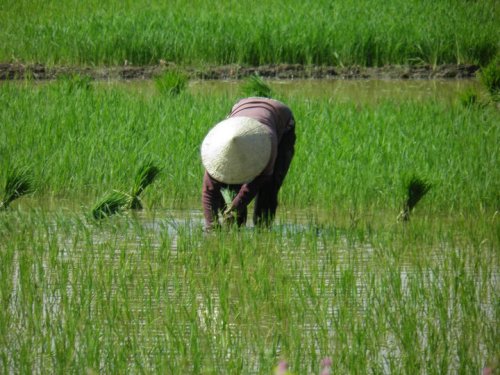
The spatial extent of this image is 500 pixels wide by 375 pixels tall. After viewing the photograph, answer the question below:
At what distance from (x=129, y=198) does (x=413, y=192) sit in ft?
4.93

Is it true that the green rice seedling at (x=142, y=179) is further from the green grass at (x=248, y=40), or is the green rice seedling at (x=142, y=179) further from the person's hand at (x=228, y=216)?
the green grass at (x=248, y=40)

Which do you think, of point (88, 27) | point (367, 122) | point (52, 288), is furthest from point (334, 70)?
point (52, 288)

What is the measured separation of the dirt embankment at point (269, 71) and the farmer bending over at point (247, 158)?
6.10 m

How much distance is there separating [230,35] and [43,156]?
17.8 ft

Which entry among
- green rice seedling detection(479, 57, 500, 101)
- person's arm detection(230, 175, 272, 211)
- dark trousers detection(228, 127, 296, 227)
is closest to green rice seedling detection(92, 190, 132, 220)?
dark trousers detection(228, 127, 296, 227)

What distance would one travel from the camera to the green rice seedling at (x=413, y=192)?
221 inches

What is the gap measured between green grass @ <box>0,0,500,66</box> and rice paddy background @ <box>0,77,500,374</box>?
341 centimetres

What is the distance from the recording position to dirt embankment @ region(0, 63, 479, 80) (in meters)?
11.1

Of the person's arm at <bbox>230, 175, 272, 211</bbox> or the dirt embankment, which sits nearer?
the person's arm at <bbox>230, 175, 272, 211</bbox>

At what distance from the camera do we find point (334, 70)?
11.7 meters

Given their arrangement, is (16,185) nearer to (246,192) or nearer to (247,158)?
(246,192)

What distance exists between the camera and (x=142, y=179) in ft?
19.0

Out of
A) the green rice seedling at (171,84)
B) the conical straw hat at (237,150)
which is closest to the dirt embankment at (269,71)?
the green rice seedling at (171,84)

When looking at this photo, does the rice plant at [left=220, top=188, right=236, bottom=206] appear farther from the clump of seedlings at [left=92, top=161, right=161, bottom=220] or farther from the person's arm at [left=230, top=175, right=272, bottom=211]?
the clump of seedlings at [left=92, top=161, right=161, bottom=220]
